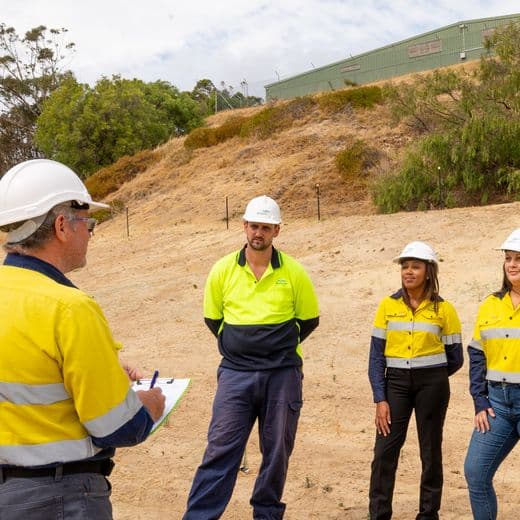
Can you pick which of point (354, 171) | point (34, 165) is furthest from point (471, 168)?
point (34, 165)

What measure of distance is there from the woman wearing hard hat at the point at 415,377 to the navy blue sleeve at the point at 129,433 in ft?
7.36

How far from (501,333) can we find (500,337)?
0.07ft

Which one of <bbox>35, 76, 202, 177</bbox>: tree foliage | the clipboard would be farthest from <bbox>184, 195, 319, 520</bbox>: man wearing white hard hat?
<bbox>35, 76, 202, 177</bbox>: tree foliage

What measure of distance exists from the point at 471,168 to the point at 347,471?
45.2 ft

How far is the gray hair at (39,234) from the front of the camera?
221cm

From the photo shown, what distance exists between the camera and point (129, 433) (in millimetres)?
2209

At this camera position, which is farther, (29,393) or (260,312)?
(260,312)

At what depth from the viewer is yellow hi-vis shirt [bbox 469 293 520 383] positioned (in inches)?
142

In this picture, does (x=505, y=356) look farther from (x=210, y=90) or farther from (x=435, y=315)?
(x=210, y=90)

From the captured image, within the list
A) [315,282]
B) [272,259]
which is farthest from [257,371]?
[315,282]

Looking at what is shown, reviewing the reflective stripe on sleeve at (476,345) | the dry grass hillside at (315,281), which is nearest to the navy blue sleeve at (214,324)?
the dry grass hillside at (315,281)

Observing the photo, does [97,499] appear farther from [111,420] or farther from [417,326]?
[417,326]

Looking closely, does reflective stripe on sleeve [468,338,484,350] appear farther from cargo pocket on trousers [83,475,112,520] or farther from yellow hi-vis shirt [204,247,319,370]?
cargo pocket on trousers [83,475,112,520]

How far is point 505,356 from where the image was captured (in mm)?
3633
